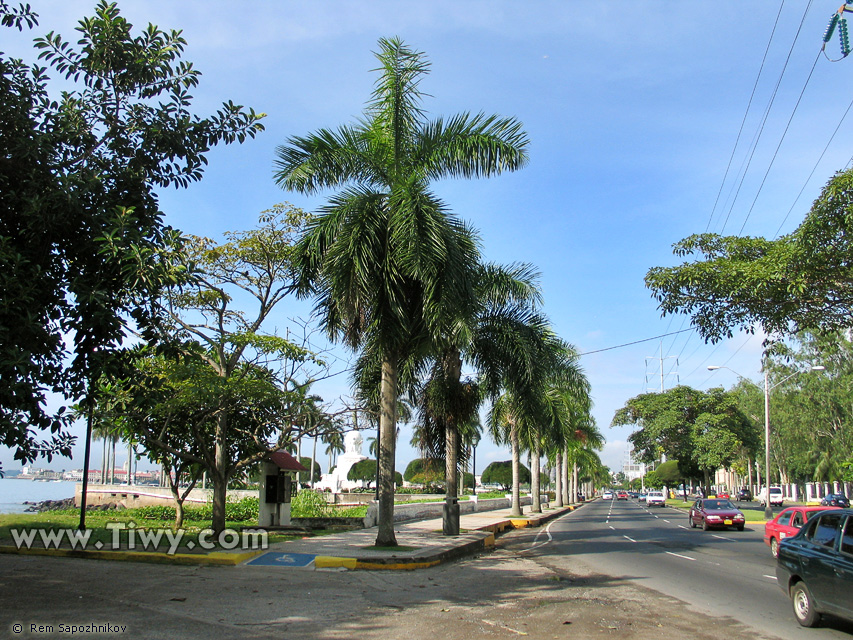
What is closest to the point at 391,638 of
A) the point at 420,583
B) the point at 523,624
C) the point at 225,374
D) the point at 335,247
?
the point at 523,624

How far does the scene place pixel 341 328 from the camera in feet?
53.9

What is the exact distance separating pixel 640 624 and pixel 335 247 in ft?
30.6

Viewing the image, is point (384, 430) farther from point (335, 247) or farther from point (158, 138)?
point (158, 138)

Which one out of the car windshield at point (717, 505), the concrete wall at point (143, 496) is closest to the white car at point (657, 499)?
the car windshield at point (717, 505)

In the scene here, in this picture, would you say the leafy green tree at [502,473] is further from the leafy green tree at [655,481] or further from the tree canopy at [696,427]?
the tree canopy at [696,427]

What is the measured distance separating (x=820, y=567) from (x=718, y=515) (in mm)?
24316

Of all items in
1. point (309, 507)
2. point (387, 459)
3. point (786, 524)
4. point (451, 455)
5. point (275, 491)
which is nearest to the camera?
point (387, 459)

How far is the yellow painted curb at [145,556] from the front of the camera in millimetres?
13344

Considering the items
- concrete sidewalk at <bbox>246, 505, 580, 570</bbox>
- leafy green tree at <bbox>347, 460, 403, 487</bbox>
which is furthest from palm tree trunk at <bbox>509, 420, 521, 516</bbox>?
leafy green tree at <bbox>347, 460, 403, 487</bbox>

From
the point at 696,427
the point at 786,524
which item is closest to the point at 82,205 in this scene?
the point at 786,524

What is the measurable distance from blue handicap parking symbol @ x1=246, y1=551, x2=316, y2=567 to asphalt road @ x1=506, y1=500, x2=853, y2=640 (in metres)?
5.62

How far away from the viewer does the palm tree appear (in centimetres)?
1459

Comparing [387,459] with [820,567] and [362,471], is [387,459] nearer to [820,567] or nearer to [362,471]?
[820,567]

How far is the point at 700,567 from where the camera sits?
1550 centimetres
